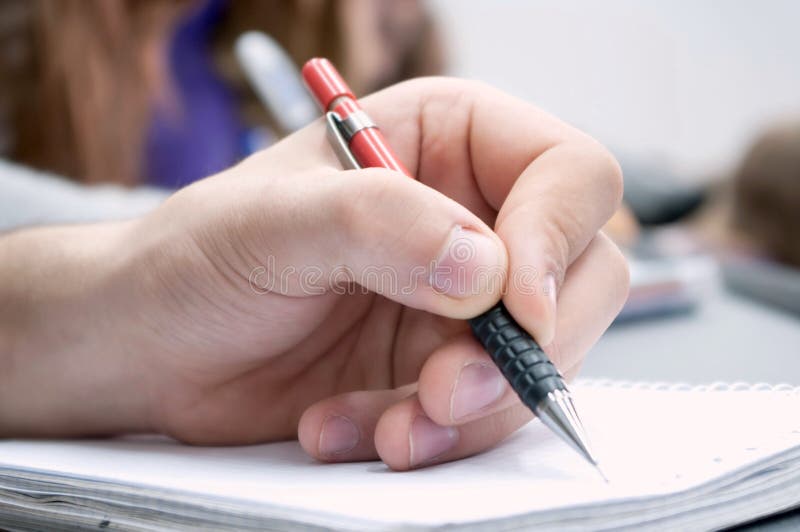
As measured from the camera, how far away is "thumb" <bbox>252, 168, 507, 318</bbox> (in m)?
0.32

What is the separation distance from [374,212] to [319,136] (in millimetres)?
119

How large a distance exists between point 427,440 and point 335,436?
0.05 m

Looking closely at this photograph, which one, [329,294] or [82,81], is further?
[82,81]

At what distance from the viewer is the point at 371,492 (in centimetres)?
28

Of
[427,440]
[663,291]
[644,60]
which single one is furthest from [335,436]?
[644,60]

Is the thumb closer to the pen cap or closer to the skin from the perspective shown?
the skin

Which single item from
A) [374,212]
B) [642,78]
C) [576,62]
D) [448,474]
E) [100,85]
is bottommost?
[642,78]

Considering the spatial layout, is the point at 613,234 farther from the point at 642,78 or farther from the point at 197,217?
the point at 642,78

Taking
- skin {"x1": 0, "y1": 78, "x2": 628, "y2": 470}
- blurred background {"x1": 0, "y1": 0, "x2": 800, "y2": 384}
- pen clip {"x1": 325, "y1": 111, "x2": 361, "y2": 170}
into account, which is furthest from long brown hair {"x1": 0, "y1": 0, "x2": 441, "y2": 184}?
pen clip {"x1": 325, "y1": 111, "x2": 361, "y2": 170}

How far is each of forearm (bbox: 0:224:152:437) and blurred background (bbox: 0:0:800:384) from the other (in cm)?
12

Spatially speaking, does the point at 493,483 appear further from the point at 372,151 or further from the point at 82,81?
the point at 82,81

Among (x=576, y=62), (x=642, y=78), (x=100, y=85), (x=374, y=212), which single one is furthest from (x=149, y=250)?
(x=642, y=78)

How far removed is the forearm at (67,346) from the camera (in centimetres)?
41

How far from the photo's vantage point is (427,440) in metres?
0.34
